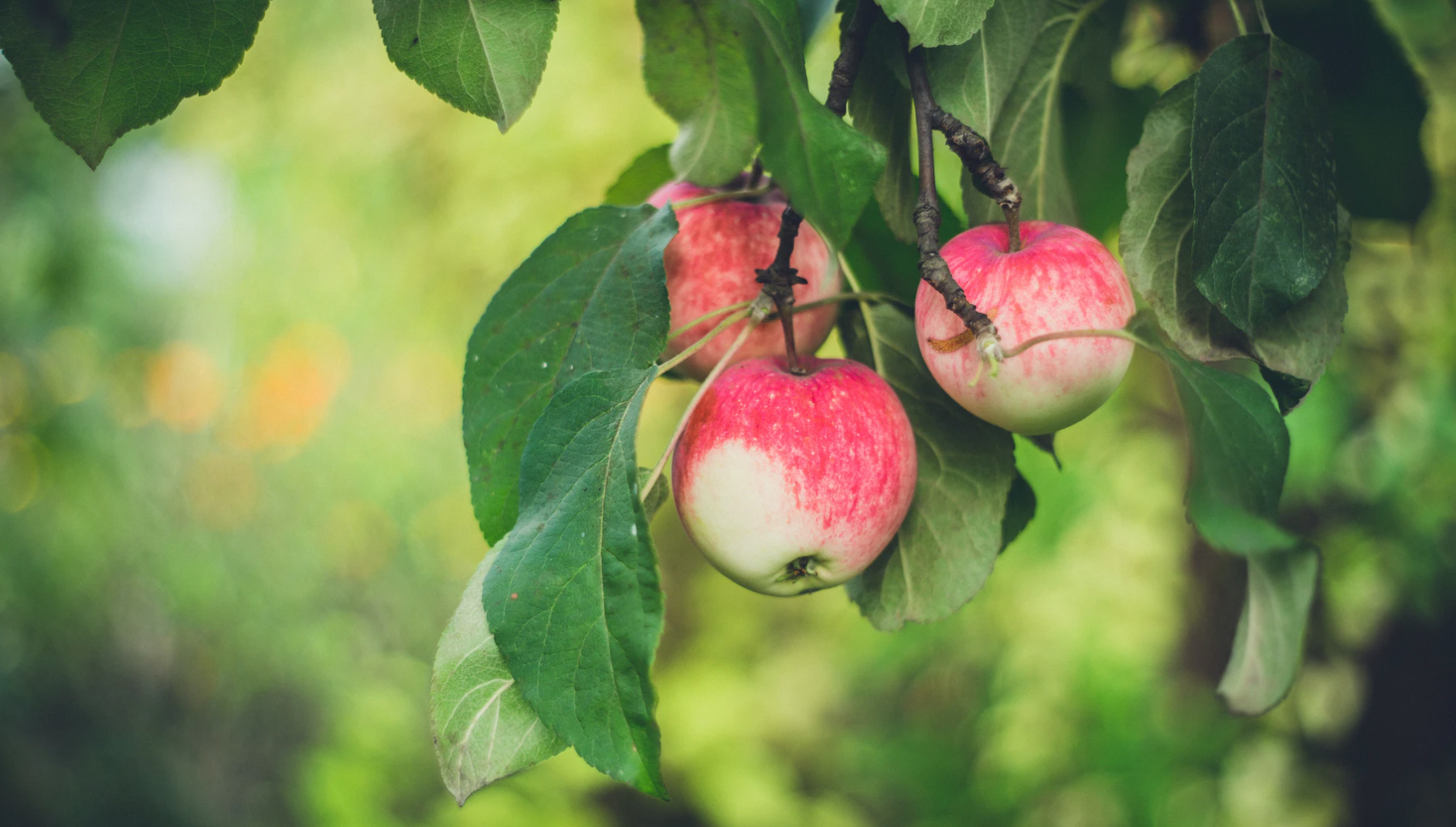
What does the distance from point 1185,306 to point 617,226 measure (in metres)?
0.23

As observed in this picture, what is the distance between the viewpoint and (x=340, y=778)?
5.60ft

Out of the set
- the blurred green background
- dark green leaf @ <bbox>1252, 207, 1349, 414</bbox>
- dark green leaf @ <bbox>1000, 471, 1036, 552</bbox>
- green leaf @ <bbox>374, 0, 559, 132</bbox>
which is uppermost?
green leaf @ <bbox>374, 0, 559, 132</bbox>

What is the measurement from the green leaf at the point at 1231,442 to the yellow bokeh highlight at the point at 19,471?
2595 millimetres

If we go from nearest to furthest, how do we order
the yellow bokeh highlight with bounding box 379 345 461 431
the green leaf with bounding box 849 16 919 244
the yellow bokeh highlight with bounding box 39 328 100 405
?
the green leaf with bounding box 849 16 919 244, the yellow bokeh highlight with bounding box 39 328 100 405, the yellow bokeh highlight with bounding box 379 345 461 431

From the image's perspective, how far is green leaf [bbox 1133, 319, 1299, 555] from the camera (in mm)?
289

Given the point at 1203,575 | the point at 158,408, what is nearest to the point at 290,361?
the point at 158,408

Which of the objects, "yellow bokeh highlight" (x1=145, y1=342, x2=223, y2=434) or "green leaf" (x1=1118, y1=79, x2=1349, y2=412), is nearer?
"green leaf" (x1=1118, y1=79, x2=1349, y2=412)

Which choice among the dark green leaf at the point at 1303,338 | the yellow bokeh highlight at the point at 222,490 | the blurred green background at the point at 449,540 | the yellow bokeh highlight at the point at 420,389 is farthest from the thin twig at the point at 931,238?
the yellow bokeh highlight at the point at 222,490

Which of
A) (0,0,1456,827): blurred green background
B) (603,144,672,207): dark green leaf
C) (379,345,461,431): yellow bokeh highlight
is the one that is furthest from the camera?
(379,345,461,431): yellow bokeh highlight

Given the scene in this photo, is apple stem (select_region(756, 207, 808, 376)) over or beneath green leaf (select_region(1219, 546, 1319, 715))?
over

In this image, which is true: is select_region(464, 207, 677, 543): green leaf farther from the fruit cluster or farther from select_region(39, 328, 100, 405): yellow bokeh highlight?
select_region(39, 328, 100, 405): yellow bokeh highlight

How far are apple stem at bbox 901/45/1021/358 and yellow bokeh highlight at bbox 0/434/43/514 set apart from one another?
251 centimetres

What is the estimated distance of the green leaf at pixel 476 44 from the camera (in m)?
0.35

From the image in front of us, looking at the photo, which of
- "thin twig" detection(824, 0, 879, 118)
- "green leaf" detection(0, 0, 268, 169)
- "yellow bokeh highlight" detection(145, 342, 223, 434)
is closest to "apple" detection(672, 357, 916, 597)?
"thin twig" detection(824, 0, 879, 118)
